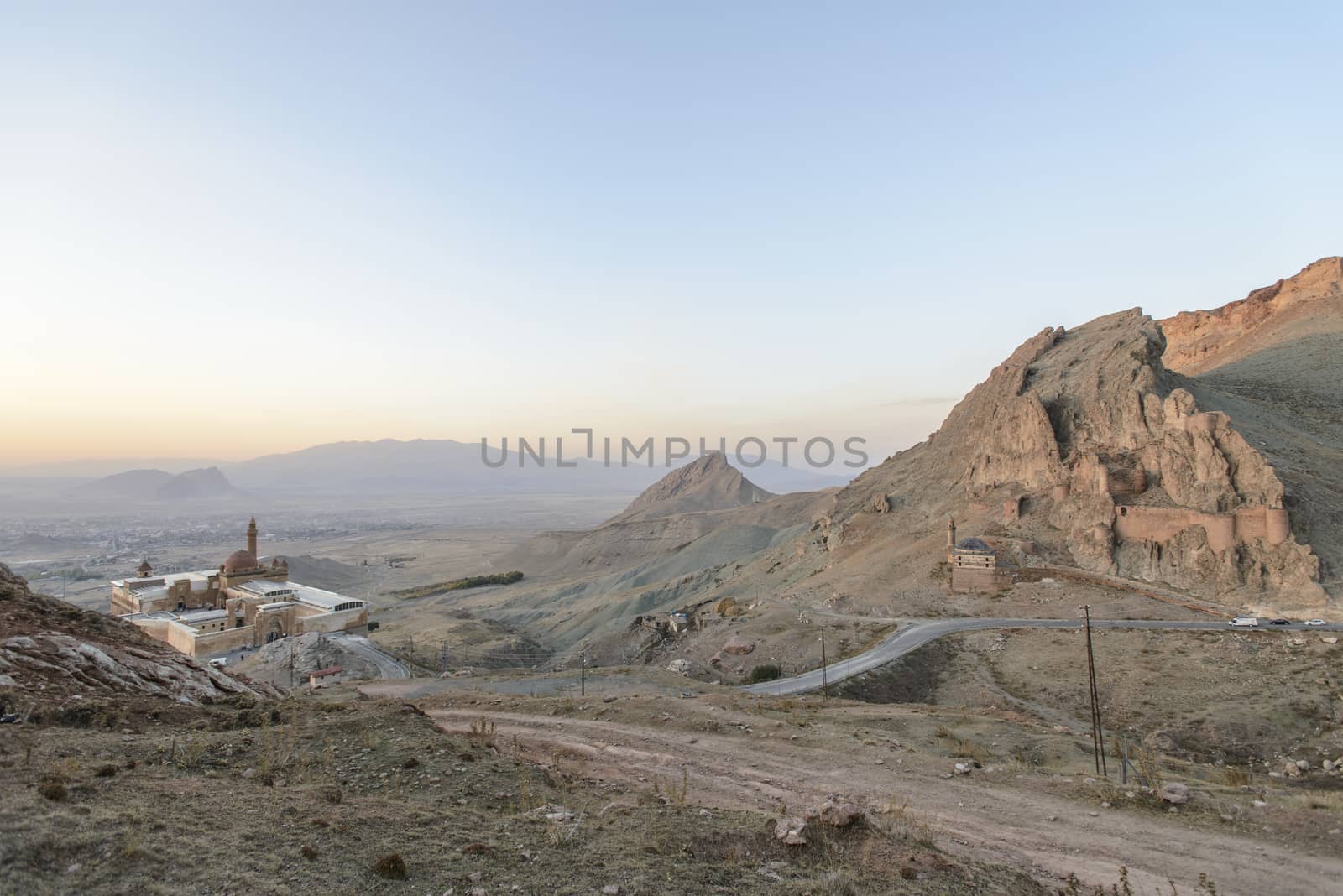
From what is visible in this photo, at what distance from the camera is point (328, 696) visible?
32969 millimetres

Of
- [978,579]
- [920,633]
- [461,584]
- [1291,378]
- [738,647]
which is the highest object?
[1291,378]

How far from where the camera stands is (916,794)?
17.0 metres

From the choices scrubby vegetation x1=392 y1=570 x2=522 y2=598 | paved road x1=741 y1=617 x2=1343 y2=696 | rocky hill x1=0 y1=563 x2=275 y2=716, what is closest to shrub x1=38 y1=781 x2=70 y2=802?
rocky hill x1=0 y1=563 x2=275 y2=716

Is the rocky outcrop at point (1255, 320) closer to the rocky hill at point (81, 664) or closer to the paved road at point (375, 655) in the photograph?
the paved road at point (375, 655)

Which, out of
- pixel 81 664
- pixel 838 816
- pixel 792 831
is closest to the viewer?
pixel 792 831

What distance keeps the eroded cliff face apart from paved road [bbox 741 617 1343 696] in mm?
6279

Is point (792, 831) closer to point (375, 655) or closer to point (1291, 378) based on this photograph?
point (375, 655)

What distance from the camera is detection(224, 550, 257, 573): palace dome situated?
73312mm

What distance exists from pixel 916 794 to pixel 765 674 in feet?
80.8

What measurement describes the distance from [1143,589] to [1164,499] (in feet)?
31.1

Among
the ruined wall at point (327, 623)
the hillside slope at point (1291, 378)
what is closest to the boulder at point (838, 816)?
the hillside slope at point (1291, 378)

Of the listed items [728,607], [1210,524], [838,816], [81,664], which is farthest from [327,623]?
[1210,524]

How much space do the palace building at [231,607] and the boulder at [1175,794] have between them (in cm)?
6424

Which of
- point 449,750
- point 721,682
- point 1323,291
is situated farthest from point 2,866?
point 1323,291
